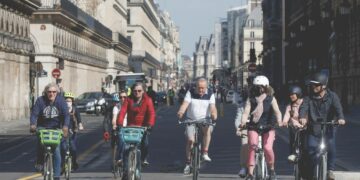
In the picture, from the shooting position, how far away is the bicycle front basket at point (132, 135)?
13.8 meters

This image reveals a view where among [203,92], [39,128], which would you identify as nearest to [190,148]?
[203,92]

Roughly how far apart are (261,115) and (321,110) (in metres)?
1.35

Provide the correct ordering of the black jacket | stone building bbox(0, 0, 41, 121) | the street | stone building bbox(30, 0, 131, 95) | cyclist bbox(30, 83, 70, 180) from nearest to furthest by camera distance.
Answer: the black jacket → cyclist bbox(30, 83, 70, 180) → the street → stone building bbox(0, 0, 41, 121) → stone building bbox(30, 0, 131, 95)

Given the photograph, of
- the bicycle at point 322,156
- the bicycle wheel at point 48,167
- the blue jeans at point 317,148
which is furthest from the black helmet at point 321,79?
the bicycle wheel at point 48,167

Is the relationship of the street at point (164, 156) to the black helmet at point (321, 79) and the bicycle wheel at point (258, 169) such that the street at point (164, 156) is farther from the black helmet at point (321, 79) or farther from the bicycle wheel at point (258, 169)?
the black helmet at point (321, 79)

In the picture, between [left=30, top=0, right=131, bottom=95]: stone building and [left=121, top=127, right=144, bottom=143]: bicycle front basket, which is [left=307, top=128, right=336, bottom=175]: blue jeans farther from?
[left=30, top=0, right=131, bottom=95]: stone building

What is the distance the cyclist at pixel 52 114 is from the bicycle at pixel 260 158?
8.88ft

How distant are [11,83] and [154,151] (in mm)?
26291

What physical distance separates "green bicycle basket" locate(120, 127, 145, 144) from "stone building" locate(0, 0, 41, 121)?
32706 millimetres

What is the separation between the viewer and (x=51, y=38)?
63.5 m


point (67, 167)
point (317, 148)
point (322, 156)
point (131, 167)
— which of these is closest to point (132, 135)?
point (131, 167)

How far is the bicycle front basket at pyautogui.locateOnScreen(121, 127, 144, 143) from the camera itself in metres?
13.8

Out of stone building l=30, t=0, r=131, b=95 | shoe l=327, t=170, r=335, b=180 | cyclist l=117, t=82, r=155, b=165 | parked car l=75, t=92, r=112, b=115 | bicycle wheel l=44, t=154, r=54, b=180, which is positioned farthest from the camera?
stone building l=30, t=0, r=131, b=95

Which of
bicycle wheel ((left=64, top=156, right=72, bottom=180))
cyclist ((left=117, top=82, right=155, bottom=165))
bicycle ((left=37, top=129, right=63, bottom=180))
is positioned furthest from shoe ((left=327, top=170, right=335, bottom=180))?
bicycle wheel ((left=64, top=156, right=72, bottom=180))
